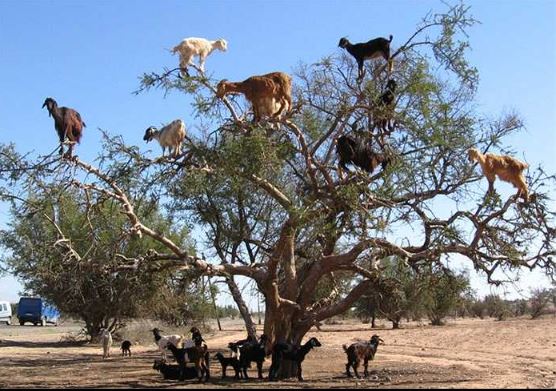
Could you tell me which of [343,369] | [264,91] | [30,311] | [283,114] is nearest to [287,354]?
[343,369]

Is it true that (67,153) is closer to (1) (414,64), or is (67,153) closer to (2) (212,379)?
(2) (212,379)

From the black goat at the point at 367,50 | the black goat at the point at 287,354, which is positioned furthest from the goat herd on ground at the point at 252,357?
the black goat at the point at 367,50

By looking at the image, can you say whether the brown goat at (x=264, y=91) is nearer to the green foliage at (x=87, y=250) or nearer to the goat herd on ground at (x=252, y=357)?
the green foliage at (x=87, y=250)

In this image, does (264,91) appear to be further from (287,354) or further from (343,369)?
(343,369)

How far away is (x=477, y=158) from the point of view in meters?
11.7

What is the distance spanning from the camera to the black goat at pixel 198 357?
1283cm

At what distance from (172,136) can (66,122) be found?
182cm

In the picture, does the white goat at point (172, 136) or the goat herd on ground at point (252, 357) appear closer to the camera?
the white goat at point (172, 136)

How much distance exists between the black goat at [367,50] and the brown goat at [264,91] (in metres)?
1.29

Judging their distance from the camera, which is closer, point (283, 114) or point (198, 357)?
point (283, 114)

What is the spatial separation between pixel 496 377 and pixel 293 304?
14.7 ft

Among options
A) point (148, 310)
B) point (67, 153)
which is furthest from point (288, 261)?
point (148, 310)

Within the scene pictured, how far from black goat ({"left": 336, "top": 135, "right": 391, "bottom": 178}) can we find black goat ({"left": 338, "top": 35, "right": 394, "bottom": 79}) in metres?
1.22

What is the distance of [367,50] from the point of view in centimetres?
1219
